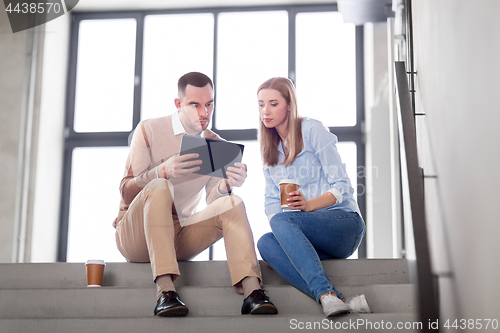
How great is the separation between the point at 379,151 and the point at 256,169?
88 cm

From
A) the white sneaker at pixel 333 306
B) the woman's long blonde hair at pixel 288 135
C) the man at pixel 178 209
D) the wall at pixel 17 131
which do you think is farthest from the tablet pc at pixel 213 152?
the wall at pixel 17 131

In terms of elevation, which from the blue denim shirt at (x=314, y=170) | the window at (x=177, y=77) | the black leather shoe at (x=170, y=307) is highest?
the window at (x=177, y=77)

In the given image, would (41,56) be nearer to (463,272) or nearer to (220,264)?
(220,264)

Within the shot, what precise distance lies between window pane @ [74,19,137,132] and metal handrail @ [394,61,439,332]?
2.89m

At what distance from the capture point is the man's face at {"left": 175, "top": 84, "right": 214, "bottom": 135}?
2002 millimetres

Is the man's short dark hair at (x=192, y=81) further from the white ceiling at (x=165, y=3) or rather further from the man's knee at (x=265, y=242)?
the white ceiling at (x=165, y=3)

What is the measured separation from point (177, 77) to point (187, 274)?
251cm

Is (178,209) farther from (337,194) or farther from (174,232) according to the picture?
(337,194)

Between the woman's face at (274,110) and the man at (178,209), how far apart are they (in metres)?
0.21

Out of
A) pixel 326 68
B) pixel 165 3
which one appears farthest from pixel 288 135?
pixel 165 3

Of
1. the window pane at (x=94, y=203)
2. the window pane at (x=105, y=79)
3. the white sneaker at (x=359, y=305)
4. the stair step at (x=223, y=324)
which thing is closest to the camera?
the stair step at (x=223, y=324)

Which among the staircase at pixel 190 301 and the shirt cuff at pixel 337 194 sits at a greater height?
the shirt cuff at pixel 337 194

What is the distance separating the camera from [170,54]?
4188 millimetres

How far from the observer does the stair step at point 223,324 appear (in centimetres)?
141
